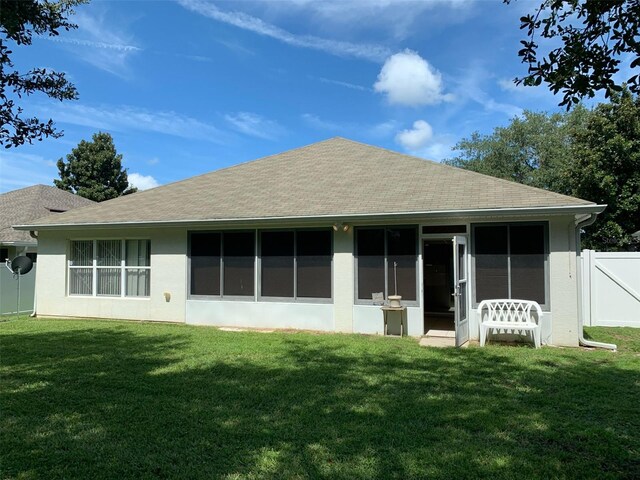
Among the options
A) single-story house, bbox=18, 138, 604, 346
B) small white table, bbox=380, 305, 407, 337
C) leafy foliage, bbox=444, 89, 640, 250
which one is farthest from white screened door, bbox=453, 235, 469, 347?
leafy foliage, bbox=444, 89, 640, 250

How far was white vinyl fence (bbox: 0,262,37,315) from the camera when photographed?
1386 cm

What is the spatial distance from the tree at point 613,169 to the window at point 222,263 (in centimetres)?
1561

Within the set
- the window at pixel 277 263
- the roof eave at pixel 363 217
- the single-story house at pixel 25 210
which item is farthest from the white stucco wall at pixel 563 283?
the single-story house at pixel 25 210

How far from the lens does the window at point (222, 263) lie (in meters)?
11.1

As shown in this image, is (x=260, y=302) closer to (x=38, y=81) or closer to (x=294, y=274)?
(x=294, y=274)

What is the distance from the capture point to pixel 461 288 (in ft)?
29.4

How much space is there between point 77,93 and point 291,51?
10620 mm

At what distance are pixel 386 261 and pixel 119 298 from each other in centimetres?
757

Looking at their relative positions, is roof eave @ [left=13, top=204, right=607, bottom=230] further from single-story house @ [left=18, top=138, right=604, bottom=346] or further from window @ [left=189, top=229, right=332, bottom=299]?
window @ [left=189, top=229, right=332, bottom=299]

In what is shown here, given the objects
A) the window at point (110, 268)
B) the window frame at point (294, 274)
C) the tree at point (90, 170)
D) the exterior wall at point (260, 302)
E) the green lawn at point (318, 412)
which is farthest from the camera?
the tree at point (90, 170)

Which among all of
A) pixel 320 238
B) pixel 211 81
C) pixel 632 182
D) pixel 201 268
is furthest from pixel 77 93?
pixel 632 182

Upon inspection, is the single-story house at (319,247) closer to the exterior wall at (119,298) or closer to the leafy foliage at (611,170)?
the exterior wall at (119,298)

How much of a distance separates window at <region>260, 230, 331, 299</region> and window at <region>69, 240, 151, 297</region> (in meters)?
3.58

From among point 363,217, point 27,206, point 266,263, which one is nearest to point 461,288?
point 363,217
